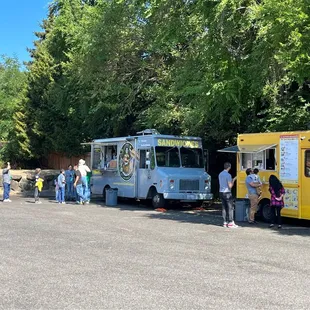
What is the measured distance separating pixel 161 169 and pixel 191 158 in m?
1.52

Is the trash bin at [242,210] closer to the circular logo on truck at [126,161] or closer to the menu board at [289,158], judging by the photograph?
the menu board at [289,158]

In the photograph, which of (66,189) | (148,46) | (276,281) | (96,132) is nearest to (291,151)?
(276,281)

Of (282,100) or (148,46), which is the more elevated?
(148,46)

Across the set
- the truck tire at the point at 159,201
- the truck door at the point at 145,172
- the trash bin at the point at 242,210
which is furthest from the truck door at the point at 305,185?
the truck door at the point at 145,172

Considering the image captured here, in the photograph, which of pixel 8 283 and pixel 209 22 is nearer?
pixel 8 283

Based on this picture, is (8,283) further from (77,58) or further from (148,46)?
(77,58)

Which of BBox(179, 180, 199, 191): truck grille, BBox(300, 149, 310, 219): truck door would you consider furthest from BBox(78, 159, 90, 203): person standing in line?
BBox(300, 149, 310, 219): truck door

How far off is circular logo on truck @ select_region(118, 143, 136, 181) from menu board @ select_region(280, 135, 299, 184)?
293 inches

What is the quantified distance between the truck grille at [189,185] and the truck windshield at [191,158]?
2.77ft

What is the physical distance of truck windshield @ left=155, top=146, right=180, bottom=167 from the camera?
1966 cm

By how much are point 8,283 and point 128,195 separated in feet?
46.7

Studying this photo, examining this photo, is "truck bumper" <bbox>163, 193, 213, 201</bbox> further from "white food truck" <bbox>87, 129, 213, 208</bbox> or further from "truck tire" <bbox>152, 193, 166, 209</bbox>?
"truck tire" <bbox>152, 193, 166, 209</bbox>

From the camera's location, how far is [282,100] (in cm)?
1908

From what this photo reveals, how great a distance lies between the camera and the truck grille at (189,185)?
760 inches
